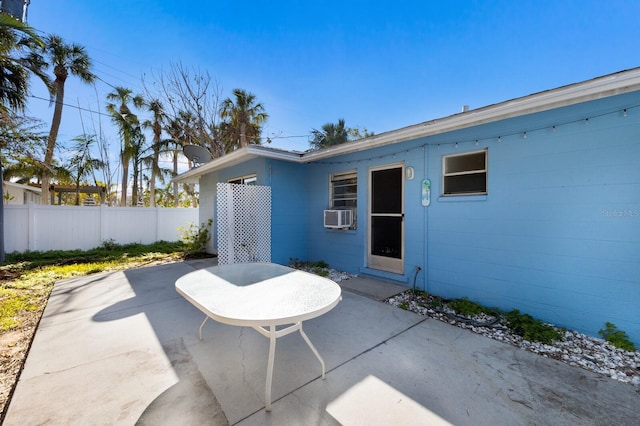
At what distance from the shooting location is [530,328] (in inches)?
110

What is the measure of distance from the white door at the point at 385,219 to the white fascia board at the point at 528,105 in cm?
89

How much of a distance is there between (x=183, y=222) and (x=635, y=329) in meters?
11.8

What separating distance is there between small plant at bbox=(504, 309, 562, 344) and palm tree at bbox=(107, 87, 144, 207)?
48.7ft

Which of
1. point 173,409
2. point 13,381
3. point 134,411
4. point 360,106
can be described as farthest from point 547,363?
point 360,106

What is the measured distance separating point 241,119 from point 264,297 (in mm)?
13114

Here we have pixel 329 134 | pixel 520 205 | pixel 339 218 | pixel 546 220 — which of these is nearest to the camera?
pixel 546 220

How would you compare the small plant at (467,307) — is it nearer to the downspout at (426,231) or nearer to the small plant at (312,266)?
the downspout at (426,231)

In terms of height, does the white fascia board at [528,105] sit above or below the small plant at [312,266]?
above

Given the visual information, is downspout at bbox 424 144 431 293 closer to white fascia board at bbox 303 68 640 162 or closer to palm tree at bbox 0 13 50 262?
white fascia board at bbox 303 68 640 162

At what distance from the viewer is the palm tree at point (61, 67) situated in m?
9.17

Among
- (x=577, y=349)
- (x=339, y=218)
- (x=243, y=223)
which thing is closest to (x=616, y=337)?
(x=577, y=349)

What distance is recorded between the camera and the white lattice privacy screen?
205 inches

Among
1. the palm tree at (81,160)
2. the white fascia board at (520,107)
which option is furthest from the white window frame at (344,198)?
the palm tree at (81,160)

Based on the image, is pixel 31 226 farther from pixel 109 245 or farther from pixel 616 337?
pixel 616 337
